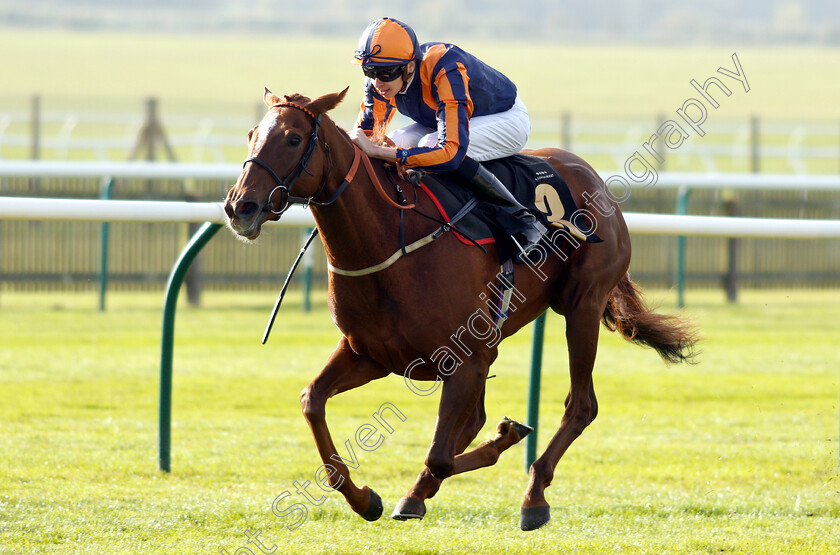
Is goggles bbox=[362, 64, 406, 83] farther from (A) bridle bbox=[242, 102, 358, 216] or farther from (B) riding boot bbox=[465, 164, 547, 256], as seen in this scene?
(B) riding boot bbox=[465, 164, 547, 256]

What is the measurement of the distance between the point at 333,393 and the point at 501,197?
947mm

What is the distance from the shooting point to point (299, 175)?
3387 mm

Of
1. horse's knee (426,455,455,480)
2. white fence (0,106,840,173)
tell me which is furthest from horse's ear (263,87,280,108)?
white fence (0,106,840,173)

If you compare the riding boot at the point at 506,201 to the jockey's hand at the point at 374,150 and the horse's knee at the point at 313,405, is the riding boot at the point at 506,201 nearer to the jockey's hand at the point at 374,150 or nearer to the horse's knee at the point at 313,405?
the jockey's hand at the point at 374,150

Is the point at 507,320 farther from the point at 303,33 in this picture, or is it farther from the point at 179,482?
the point at 303,33

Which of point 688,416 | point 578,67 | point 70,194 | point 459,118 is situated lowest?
point 688,416

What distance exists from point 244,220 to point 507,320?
4.25 feet

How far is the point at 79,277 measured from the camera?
11.5 meters

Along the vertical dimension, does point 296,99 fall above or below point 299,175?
above

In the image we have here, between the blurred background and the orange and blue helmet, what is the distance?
572cm

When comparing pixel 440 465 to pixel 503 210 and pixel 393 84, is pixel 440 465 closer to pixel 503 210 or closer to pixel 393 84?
pixel 503 210

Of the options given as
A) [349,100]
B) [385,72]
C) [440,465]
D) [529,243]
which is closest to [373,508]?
[440,465]

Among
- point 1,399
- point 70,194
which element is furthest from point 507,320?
point 70,194

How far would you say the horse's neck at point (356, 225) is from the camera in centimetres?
362
